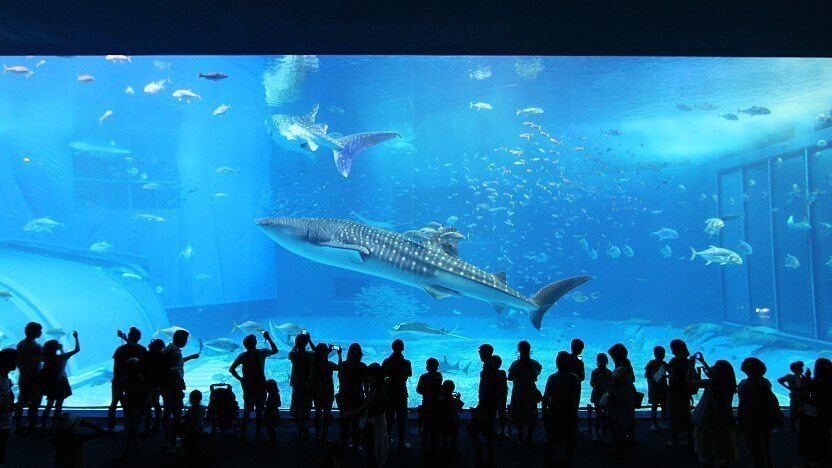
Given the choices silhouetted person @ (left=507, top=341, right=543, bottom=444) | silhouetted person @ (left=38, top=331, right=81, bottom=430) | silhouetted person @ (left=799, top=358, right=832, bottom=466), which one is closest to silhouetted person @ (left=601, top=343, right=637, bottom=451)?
silhouetted person @ (left=507, top=341, right=543, bottom=444)

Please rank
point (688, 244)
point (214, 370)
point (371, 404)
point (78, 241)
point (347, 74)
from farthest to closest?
point (688, 244)
point (78, 241)
point (347, 74)
point (214, 370)
point (371, 404)

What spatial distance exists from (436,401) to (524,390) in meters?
0.97

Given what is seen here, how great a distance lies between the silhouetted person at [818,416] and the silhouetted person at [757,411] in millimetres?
270

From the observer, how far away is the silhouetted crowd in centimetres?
354

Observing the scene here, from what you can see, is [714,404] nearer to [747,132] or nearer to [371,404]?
[371,404]

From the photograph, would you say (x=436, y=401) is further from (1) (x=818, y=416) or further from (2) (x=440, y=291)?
(2) (x=440, y=291)

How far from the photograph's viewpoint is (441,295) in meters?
7.71

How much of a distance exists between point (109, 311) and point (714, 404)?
17.4 m

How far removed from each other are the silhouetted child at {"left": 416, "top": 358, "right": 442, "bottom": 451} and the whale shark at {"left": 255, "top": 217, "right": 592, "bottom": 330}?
314cm

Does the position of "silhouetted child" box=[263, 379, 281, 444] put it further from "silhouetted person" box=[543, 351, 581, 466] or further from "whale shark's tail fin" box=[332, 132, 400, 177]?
"whale shark's tail fin" box=[332, 132, 400, 177]
